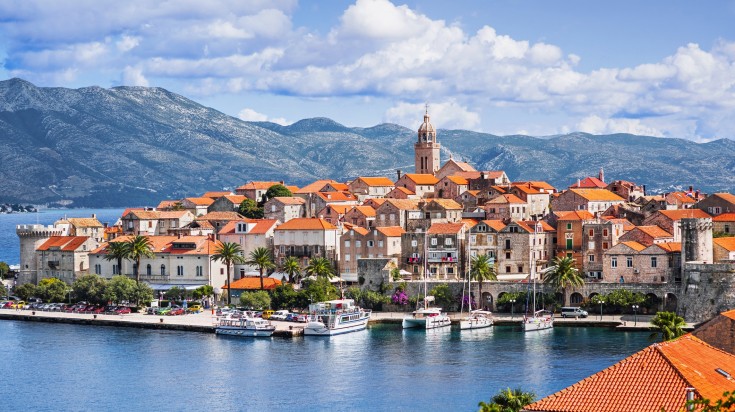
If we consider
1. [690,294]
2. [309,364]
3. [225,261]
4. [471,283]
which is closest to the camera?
[309,364]

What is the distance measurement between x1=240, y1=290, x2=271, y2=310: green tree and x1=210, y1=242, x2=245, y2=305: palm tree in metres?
3.02

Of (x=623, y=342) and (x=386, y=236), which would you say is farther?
(x=386, y=236)

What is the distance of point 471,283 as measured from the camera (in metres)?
97.6

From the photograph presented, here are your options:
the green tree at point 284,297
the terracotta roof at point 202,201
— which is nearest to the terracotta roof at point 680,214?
the green tree at point 284,297

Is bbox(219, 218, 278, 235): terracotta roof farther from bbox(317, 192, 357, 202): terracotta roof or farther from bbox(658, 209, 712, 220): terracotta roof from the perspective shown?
bbox(658, 209, 712, 220): terracotta roof

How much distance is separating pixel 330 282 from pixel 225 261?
9377 mm

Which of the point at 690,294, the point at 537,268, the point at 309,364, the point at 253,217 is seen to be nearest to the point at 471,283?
the point at 537,268

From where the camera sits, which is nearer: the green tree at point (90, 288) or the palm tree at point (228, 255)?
the palm tree at point (228, 255)

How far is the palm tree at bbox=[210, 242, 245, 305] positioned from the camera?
338 feet

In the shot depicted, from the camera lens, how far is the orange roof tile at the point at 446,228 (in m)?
104

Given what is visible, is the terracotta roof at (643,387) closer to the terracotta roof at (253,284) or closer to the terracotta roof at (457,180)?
the terracotta roof at (253,284)

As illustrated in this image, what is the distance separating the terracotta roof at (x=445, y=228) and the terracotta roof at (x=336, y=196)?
24.2 metres

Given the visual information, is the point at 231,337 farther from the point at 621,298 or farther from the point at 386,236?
the point at 621,298

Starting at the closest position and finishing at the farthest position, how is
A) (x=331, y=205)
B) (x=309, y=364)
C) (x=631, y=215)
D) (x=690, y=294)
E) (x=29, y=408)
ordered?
1. (x=29, y=408)
2. (x=309, y=364)
3. (x=690, y=294)
4. (x=631, y=215)
5. (x=331, y=205)
